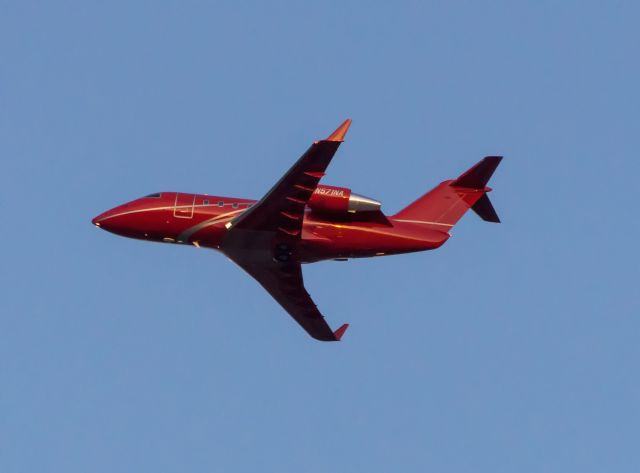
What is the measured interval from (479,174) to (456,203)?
4.65ft

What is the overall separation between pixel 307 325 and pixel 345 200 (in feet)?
25.8

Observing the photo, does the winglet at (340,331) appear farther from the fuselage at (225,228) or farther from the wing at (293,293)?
the fuselage at (225,228)

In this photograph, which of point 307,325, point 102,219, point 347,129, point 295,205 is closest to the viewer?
point 347,129

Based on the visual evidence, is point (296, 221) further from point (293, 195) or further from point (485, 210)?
point (485, 210)

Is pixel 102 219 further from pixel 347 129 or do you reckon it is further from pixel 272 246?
pixel 347 129

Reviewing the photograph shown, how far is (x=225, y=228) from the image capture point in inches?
1640

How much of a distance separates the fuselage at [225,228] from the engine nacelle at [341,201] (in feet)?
1.47

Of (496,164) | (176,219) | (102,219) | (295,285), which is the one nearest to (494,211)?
(496,164)

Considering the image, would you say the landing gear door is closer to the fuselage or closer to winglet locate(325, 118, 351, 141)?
the fuselage

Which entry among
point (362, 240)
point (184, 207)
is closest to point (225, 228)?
point (184, 207)

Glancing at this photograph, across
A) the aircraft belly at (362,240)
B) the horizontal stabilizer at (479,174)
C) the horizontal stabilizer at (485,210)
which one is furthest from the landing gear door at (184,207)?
the horizontal stabilizer at (485,210)

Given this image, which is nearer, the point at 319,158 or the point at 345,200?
the point at 319,158

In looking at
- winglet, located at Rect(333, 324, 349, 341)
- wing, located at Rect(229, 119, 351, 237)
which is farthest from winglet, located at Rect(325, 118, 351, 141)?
winglet, located at Rect(333, 324, 349, 341)

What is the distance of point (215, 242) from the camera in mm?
42281
